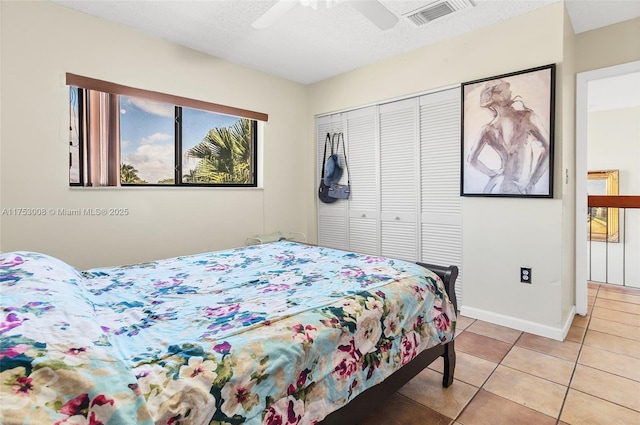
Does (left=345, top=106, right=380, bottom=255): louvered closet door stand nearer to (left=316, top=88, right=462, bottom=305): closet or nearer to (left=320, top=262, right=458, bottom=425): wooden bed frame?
(left=316, top=88, right=462, bottom=305): closet

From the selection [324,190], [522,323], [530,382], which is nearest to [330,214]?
[324,190]

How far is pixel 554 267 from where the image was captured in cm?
259

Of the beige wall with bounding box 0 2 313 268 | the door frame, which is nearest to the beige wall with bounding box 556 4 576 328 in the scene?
the door frame

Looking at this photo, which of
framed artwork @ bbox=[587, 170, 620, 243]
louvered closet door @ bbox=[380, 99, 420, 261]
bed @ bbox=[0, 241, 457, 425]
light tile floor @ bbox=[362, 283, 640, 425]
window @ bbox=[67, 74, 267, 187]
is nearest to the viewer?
bed @ bbox=[0, 241, 457, 425]

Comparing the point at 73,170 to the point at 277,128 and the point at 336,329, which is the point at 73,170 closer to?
the point at 277,128

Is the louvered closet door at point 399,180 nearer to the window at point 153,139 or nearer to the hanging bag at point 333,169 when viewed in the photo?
the hanging bag at point 333,169

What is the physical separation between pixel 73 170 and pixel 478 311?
11.7 feet

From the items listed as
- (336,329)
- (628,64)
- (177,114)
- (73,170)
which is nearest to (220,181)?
(177,114)

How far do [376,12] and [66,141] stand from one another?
7.87 ft

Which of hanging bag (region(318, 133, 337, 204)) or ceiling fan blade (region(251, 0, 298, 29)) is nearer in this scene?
ceiling fan blade (region(251, 0, 298, 29))

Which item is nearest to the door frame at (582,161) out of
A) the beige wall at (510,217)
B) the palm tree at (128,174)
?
the beige wall at (510,217)

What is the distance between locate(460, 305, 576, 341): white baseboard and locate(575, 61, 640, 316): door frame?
0.23 meters

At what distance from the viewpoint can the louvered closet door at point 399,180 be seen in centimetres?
338

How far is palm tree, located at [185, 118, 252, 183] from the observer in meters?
3.48
